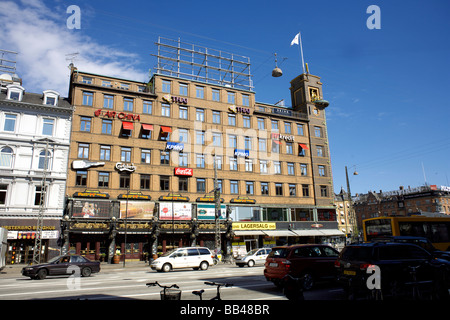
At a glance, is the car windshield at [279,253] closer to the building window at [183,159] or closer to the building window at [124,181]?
the building window at [124,181]

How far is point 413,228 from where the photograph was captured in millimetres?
23312

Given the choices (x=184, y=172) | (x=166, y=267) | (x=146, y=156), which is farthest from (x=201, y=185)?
(x=166, y=267)

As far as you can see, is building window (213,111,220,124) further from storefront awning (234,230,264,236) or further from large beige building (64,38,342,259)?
storefront awning (234,230,264,236)

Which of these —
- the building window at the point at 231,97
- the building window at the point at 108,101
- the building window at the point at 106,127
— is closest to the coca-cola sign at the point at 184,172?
the building window at the point at 106,127

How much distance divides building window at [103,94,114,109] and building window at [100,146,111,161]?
505 cm

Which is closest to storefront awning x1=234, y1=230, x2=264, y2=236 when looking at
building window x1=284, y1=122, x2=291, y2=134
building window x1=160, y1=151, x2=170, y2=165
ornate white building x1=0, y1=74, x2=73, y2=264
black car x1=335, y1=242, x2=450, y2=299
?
building window x1=160, y1=151, x2=170, y2=165

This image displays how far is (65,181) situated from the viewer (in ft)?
111

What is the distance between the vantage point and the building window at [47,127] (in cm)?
3438

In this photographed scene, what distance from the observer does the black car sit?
389 inches

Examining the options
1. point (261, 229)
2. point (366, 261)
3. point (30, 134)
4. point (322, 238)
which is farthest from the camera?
point (322, 238)

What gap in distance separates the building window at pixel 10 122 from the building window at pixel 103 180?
962 cm
